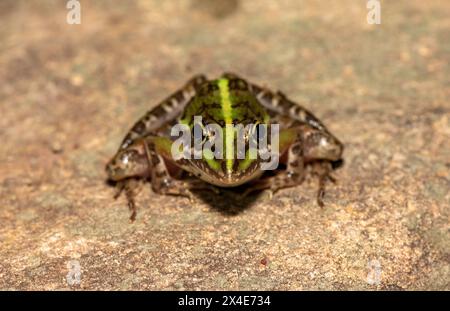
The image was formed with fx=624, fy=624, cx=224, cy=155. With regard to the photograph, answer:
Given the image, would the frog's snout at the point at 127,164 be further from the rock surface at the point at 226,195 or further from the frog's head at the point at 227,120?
the frog's head at the point at 227,120

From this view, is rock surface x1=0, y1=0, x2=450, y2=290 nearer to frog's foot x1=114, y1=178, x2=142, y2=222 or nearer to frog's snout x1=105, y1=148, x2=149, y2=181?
frog's foot x1=114, y1=178, x2=142, y2=222

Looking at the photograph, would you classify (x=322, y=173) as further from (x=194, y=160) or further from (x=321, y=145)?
(x=194, y=160)

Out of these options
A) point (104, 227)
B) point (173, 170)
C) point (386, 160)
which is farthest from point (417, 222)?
point (104, 227)

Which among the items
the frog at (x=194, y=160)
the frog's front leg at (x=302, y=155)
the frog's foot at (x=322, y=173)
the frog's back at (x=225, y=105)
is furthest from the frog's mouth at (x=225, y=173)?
the frog's foot at (x=322, y=173)
